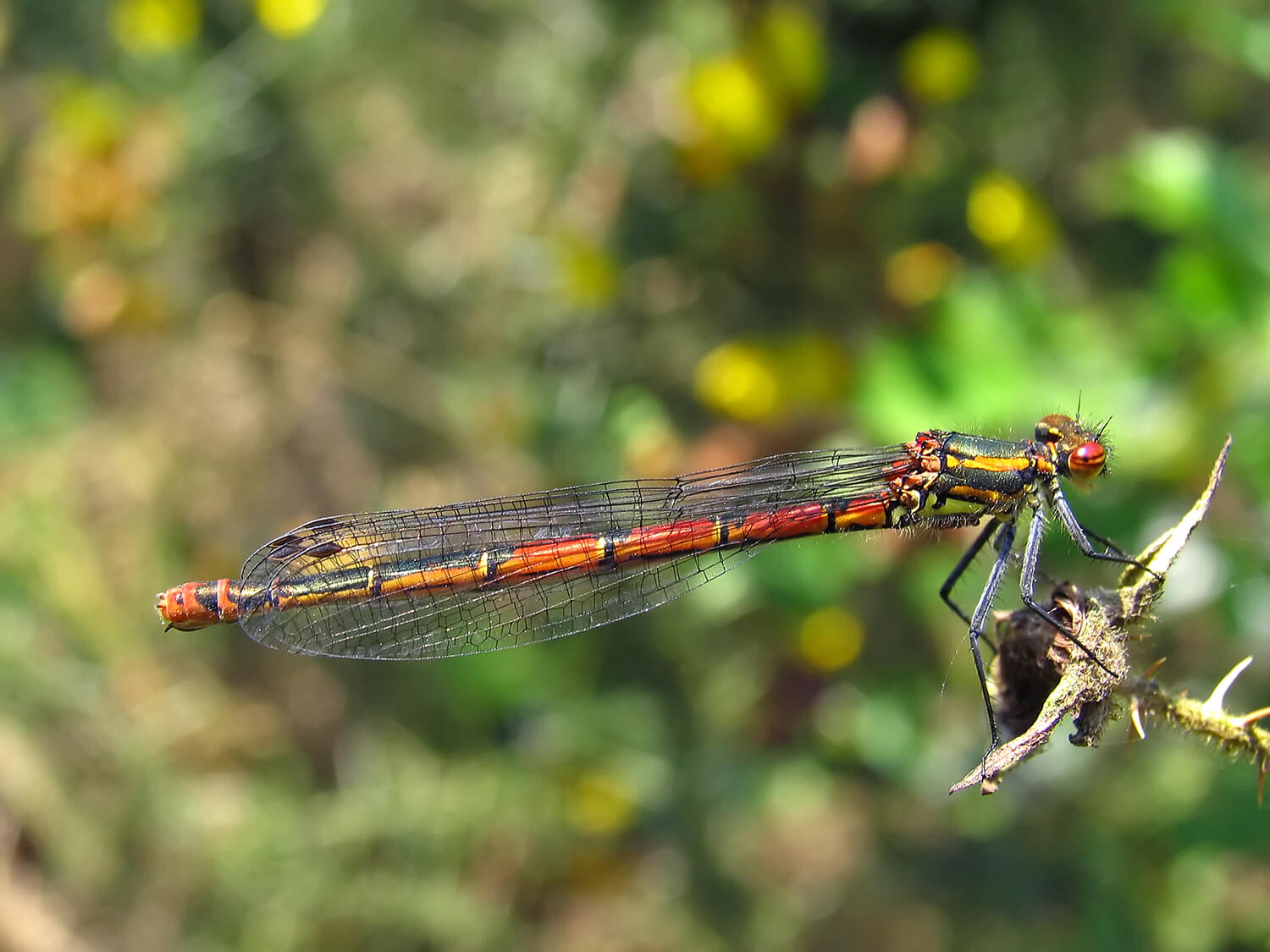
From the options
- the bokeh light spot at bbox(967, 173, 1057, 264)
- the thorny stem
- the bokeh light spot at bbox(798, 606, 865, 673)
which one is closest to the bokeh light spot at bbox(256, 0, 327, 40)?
the bokeh light spot at bbox(967, 173, 1057, 264)

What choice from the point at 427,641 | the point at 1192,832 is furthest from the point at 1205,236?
the point at 427,641

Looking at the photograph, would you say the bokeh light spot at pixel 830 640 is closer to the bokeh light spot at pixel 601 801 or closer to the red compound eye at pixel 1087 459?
the bokeh light spot at pixel 601 801

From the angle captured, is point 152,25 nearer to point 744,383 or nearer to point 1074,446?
point 744,383

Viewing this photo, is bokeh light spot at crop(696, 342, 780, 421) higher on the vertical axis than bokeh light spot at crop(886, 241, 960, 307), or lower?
lower

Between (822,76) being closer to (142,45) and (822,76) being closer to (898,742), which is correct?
(898,742)

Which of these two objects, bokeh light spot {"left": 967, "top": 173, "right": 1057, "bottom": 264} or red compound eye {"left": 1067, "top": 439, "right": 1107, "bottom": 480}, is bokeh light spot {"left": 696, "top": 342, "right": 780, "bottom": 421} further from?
red compound eye {"left": 1067, "top": 439, "right": 1107, "bottom": 480}

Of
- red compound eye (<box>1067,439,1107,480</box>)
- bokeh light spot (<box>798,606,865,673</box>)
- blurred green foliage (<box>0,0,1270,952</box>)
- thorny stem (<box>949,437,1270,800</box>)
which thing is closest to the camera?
thorny stem (<box>949,437,1270,800</box>)

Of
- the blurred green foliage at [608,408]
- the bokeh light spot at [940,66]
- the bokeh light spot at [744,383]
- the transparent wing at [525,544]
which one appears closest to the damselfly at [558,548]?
the transparent wing at [525,544]

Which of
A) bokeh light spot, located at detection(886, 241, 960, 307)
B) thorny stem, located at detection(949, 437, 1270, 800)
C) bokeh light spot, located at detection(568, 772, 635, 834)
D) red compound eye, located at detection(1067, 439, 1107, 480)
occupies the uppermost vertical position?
bokeh light spot, located at detection(886, 241, 960, 307)
